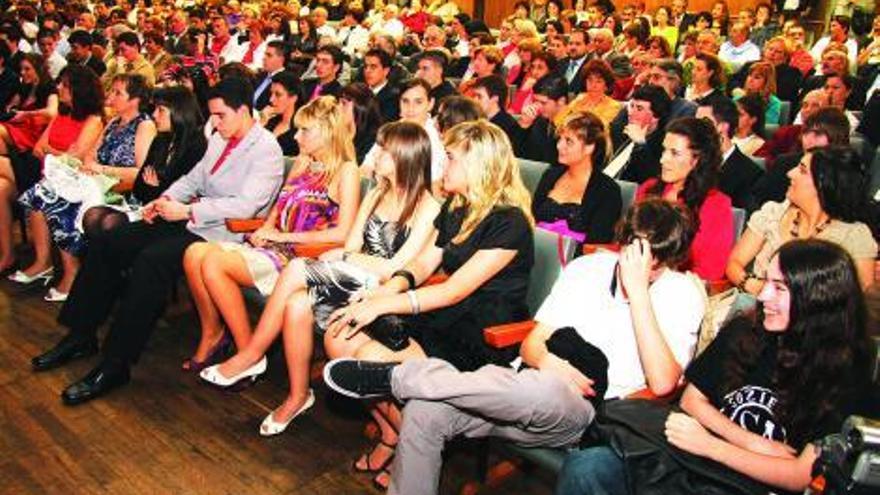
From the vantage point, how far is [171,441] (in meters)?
2.56

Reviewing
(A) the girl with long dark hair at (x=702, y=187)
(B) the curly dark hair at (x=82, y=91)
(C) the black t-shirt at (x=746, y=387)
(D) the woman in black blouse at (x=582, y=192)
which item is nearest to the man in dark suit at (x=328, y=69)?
(B) the curly dark hair at (x=82, y=91)

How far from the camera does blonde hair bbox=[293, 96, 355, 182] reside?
308cm

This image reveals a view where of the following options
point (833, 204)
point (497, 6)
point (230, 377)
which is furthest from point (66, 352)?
point (497, 6)

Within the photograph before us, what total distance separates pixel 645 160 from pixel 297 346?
2.09 metres

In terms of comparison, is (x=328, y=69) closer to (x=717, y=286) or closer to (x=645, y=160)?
(x=645, y=160)

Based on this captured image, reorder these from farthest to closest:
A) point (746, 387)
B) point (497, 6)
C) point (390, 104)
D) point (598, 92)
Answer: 1. point (497, 6)
2. point (390, 104)
3. point (598, 92)
4. point (746, 387)

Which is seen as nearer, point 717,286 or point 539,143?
point 717,286

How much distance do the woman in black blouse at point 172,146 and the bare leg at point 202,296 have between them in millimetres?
575

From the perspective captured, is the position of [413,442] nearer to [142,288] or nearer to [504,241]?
[504,241]

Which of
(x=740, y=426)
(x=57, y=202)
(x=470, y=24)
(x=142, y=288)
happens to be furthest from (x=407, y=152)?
(x=470, y=24)

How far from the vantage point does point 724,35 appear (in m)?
9.52

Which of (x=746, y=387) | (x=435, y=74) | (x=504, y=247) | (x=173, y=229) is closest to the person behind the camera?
(x=746, y=387)

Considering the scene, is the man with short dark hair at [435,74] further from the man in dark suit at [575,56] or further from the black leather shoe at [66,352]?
the black leather shoe at [66,352]

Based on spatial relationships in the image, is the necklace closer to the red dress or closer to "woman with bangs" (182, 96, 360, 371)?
the red dress
